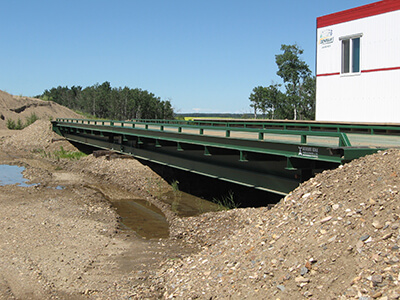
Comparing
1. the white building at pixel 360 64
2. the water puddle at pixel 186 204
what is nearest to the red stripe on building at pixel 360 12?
the white building at pixel 360 64

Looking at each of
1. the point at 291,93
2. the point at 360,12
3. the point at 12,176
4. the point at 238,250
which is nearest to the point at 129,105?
the point at 291,93

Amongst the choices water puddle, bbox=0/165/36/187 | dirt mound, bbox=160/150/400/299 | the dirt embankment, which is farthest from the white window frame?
water puddle, bbox=0/165/36/187

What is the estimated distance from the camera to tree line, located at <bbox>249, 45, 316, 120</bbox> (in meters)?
51.3

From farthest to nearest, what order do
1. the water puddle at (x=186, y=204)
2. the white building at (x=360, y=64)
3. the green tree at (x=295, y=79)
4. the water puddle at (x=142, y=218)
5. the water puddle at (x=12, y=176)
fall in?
1. the green tree at (x=295, y=79)
2. the white building at (x=360, y=64)
3. the water puddle at (x=12, y=176)
4. the water puddle at (x=186, y=204)
5. the water puddle at (x=142, y=218)

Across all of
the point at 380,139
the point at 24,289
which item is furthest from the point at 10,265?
the point at 380,139

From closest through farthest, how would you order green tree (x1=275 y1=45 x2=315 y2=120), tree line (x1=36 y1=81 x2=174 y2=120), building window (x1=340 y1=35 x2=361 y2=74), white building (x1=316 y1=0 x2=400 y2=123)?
1. white building (x1=316 y1=0 x2=400 y2=123)
2. building window (x1=340 y1=35 x2=361 y2=74)
3. green tree (x1=275 y1=45 x2=315 y2=120)
4. tree line (x1=36 y1=81 x2=174 y2=120)

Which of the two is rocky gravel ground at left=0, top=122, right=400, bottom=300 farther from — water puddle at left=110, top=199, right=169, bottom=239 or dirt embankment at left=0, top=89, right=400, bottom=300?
water puddle at left=110, top=199, right=169, bottom=239

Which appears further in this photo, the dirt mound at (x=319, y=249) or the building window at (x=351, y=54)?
the building window at (x=351, y=54)

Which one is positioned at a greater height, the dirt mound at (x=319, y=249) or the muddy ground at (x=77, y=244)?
the dirt mound at (x=319, y=249)

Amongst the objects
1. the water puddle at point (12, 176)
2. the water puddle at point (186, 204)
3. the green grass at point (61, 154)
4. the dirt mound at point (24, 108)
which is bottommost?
the water puddle at point (186, 204)

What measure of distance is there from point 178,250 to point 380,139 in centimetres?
723

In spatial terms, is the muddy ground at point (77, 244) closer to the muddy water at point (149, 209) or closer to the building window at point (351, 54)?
the muddy water at point (149, 209)

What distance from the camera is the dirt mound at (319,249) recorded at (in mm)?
6078

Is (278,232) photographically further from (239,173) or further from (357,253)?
(239,173)
